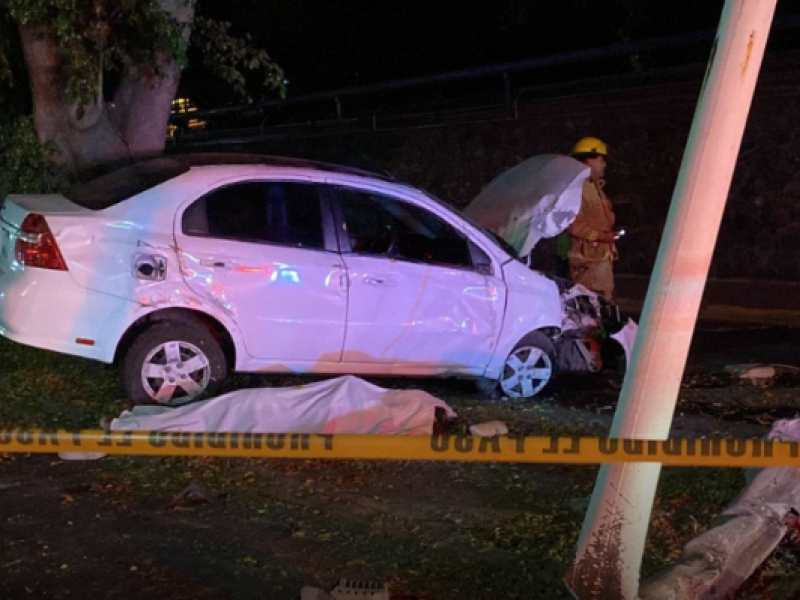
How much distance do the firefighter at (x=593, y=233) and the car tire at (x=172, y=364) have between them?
3150mm

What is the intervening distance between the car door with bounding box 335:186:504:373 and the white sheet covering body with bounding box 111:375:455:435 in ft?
2.48

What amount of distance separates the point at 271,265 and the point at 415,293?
1018 millimetres

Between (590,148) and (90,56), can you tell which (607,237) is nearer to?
(590,148)

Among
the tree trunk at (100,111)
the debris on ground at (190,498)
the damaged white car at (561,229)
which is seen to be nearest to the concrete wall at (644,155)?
the damaged white car at (561,229)

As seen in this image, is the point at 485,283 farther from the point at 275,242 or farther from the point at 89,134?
the point at 89,134

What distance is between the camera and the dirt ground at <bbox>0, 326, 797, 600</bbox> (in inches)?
167

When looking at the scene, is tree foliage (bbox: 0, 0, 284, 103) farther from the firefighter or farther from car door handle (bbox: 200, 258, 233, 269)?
the firefighter

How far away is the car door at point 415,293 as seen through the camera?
266 inches

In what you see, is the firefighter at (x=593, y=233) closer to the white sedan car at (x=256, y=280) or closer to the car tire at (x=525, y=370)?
the white sedan car at (x=256, y=280)

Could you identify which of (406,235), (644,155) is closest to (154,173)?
(406,235)

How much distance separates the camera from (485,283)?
278 inches

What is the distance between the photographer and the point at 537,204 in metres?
7.47

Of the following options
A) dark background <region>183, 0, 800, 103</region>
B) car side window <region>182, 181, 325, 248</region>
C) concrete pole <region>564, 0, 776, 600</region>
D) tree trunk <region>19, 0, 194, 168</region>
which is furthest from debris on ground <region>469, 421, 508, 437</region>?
dark background <region>183, 0, 800, 103</region>

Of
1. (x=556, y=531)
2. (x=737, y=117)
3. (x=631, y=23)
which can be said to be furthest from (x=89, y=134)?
(x=631, y=23)
